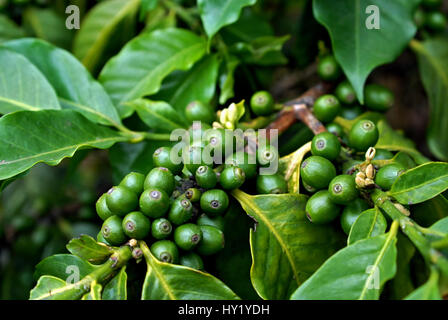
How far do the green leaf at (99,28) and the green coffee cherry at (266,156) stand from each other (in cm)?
106

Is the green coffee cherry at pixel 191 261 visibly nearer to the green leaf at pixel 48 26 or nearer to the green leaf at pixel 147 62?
the green leaf at pixel 147 62

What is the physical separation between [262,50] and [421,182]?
0.89m

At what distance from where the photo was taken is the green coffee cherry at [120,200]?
109cm

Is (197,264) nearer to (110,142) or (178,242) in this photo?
(178,242)

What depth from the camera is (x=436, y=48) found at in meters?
2.04

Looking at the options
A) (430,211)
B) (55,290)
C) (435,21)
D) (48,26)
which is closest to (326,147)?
(430,211)

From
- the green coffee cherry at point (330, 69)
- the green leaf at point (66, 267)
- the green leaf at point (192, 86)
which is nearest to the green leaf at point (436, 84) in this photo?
the green coffee cherry at point (330, 69)

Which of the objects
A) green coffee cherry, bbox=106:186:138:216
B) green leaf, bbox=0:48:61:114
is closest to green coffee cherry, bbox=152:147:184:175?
green coffee cherry, bbox=106:186:138:216

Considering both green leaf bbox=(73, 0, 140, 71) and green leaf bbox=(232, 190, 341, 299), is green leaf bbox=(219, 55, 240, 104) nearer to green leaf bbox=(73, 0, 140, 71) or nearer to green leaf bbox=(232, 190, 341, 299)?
green leaf bbox=(232, 190, 341, 299)

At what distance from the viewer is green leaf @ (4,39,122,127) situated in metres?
1.53

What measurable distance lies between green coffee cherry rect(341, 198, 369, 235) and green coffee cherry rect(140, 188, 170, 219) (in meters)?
0.44

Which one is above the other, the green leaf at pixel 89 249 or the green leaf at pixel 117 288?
the green leaf at pixel 89 249

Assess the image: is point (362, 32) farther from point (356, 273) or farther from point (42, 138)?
point (42, 138)

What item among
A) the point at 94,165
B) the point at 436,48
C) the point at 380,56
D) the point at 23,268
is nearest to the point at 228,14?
the point at 380,56
